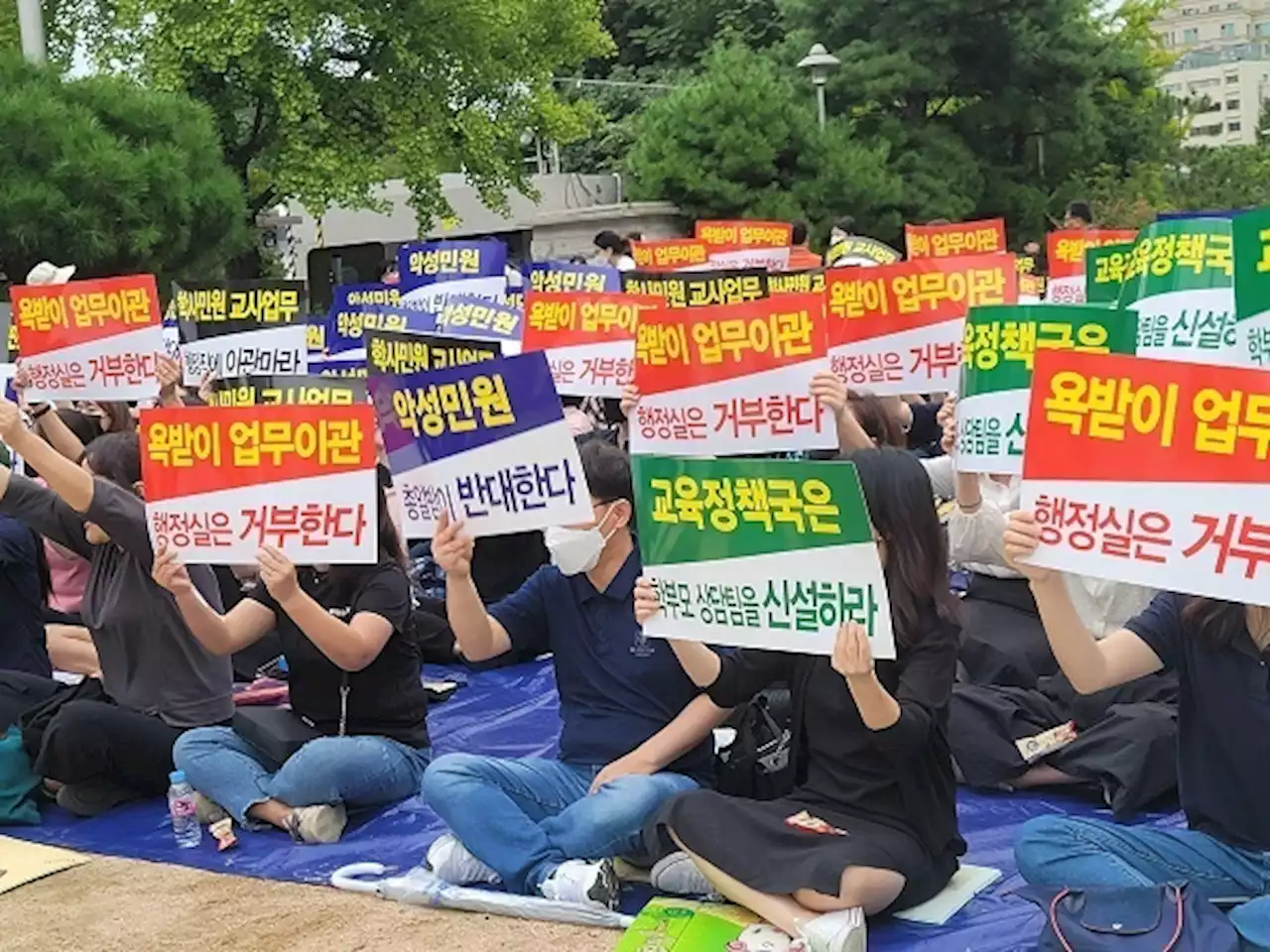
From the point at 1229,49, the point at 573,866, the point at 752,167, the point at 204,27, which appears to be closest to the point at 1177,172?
the point at 752,167

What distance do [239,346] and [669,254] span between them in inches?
200

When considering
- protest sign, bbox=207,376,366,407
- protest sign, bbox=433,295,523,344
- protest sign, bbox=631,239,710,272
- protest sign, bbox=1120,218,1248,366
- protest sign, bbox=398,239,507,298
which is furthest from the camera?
protest sign, bbox=631,239,710,272

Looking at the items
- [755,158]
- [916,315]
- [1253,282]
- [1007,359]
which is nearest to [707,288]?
[916,315]

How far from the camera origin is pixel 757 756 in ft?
15.4

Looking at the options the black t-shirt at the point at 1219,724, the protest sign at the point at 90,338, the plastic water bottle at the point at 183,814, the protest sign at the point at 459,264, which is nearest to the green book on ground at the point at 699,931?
the black t-shirt at the point at 1219,724

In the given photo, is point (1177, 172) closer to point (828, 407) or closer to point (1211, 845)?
point (828, 407)

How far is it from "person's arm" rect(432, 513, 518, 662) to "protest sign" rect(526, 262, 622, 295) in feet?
16.4

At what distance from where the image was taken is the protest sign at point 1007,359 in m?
5.10

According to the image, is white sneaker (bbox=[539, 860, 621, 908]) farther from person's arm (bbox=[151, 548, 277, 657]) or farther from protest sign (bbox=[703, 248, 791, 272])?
protest sign (bbox=[703, 248, 791, 272])

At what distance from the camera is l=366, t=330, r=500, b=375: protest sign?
6180 mm

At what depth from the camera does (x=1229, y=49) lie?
106875 mm

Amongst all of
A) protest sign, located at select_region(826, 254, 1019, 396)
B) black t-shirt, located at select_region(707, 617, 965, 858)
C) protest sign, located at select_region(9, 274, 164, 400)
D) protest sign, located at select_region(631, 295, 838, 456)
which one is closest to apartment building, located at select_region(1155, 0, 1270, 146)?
protest sign, located at select_region(826, 254, 1019, 396)

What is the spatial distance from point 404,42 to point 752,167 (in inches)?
214

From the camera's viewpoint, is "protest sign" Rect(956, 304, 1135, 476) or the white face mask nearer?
the white face mask
